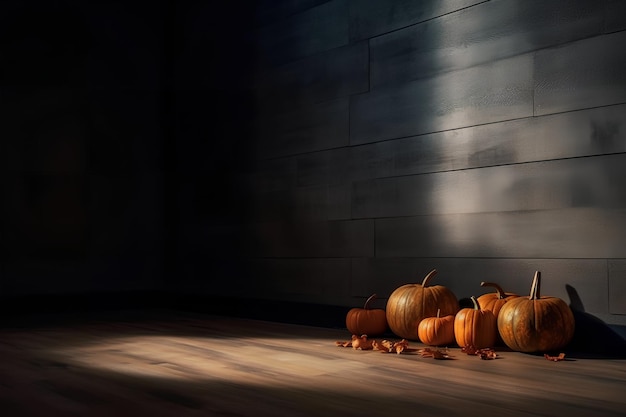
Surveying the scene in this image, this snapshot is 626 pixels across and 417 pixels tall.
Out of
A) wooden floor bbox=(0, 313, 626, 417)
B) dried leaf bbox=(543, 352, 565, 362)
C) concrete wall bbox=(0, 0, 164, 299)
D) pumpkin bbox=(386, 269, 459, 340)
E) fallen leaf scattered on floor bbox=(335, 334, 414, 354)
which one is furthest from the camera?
concrete wall bbox=(0, 0, 164, 299)

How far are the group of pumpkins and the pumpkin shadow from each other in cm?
9

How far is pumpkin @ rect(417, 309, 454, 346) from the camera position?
9.66 feet

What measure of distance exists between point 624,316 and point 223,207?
8.17ft

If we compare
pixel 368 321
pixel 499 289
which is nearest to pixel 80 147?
pixel 368 321

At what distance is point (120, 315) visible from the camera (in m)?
4.45

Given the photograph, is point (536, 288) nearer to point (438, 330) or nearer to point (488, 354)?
point (488, 354)

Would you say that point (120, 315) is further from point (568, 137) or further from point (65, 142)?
A: point (568, 137)

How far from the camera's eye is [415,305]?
3092 millimetres

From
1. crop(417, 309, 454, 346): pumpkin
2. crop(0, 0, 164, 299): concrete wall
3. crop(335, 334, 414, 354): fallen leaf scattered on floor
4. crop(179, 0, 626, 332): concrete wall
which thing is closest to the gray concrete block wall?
crop(179, 0, 626, 332): concrete wall

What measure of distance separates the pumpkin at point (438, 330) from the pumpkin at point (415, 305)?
A: 74mm

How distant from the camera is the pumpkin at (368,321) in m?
3.29

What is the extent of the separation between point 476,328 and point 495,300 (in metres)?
0.17

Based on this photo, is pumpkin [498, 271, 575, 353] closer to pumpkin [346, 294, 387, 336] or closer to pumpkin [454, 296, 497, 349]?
pumpkin [454, 296, 497, 349]

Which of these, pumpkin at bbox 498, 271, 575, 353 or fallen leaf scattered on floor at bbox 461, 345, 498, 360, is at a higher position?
pumpkin at bbox 498, 271, 575, 353
